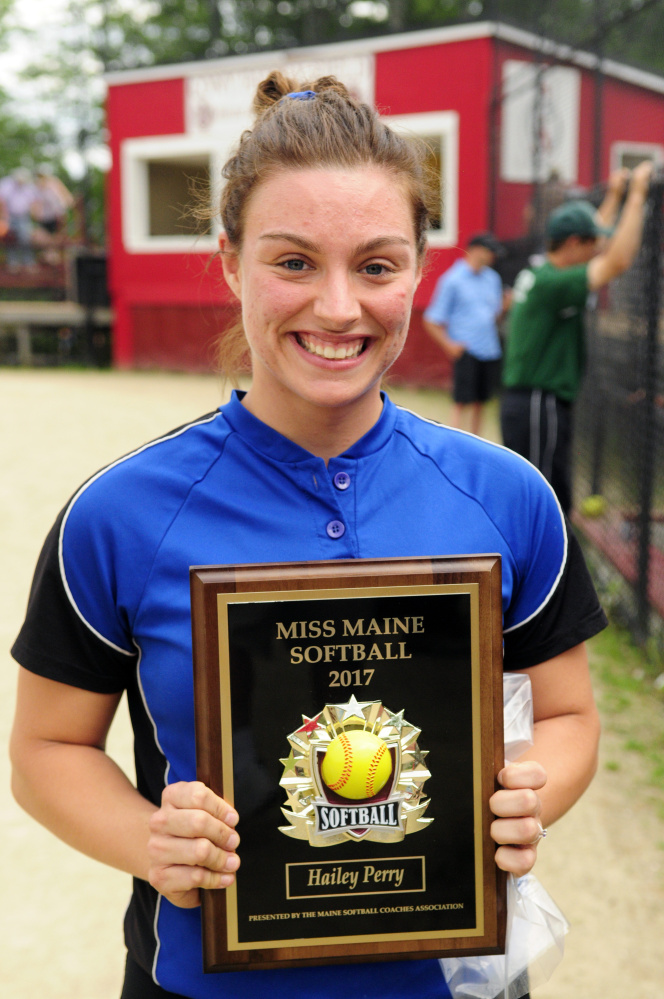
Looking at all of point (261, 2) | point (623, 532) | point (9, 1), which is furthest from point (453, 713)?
point (9, 1)

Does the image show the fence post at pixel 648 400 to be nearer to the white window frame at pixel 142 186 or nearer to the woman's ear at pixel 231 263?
the woman's ear at pixel 231 263

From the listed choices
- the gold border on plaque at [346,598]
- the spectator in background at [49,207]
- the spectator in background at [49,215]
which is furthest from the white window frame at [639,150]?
the spectator in background at [49,207]

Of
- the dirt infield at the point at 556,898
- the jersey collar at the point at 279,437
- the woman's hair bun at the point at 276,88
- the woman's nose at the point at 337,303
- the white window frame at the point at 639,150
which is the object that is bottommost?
the dirt infield at the point at 556,898

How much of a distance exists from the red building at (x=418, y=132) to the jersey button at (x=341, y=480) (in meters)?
5.31

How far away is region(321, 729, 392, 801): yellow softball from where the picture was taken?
1.19 meters

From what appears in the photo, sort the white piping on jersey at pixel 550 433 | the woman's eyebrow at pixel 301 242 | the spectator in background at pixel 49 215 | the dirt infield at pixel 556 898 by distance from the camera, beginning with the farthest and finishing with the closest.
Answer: the spectator in background at pixel 49 215
the white piping on jersey at pixel 550 433
the dirt infield at pixel 556 898
the woman's eyebrow at pixel 301 242

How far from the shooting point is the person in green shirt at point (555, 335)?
5.19 m

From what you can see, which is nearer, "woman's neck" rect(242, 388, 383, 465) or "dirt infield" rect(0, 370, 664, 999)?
"woman's neck" rect(242, 388, 383, 465)

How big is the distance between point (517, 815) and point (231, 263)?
850 mm

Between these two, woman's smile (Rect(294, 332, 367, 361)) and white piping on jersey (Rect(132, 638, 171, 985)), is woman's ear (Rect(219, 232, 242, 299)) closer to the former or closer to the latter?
woman's smile (Rect(294, 332, 367, 361))

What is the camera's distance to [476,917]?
4.10 feet

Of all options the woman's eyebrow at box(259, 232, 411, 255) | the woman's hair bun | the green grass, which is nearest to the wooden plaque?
the woman's eyebrow at box(259, 232, 411, 255)

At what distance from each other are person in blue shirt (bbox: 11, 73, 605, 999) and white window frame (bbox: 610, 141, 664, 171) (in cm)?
720

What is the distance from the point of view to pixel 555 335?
541 centimetres
